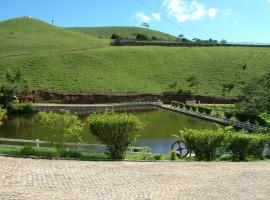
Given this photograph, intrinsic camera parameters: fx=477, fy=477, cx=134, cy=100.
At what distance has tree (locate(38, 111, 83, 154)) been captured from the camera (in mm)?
21031

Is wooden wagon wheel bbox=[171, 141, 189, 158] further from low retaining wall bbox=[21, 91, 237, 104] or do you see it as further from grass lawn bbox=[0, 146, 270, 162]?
low retaining wall bbox=[21, 91, 237, 104]

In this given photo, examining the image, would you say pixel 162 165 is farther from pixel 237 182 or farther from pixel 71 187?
pixel 71 187

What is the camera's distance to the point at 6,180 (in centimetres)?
1334

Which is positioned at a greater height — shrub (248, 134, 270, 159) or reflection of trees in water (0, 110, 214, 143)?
shrub (248, 134, 270, 159)

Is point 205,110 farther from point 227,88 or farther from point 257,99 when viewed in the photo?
point 227,88

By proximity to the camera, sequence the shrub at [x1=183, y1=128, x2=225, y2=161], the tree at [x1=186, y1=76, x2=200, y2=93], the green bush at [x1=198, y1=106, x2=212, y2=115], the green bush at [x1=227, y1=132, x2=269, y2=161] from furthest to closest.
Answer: the tree at [x1=186, y1=76, x2=200, y2=93] → the green bush at [x1=198, y1=106, x2=212, y2=115] → the green bush at [x1=227, y1=132, x2=269, y2=161] → the shrub at [x1=183, y1=128, x2=225, y2=161]

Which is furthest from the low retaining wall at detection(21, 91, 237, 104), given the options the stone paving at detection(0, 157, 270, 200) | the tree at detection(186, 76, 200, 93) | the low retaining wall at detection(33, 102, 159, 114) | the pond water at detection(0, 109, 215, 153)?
the stone paving at detection(0, 157, 270, 200)

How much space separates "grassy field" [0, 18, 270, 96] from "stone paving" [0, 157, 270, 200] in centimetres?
7201

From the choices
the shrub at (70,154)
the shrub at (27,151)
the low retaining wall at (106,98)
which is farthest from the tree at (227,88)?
the shrub at (27,151)

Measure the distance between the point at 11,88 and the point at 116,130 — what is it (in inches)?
2389

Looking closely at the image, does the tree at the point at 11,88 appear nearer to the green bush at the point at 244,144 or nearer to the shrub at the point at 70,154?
the shrub at the point at 70,154

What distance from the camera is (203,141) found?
72.4 ft

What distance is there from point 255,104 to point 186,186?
37471 mm

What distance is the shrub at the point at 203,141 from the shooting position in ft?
72.1
